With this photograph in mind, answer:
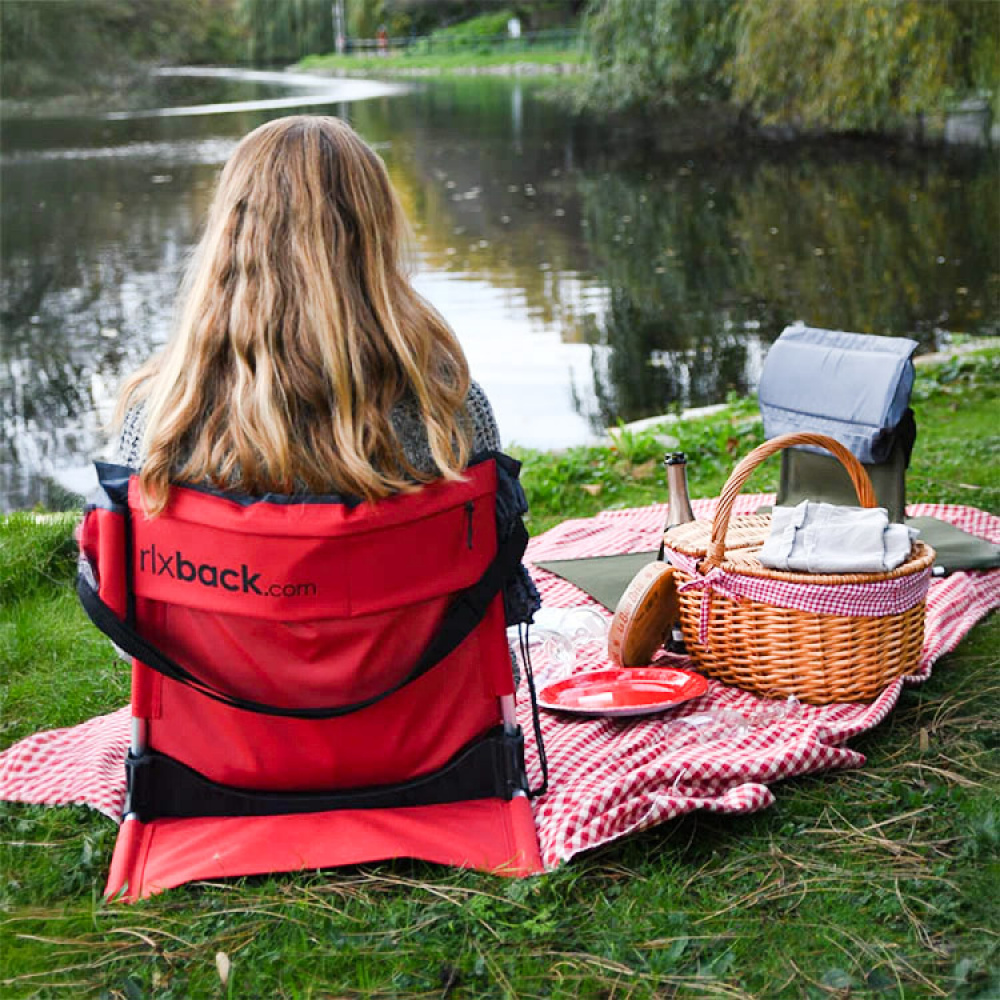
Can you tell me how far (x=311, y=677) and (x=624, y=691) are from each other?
111cm

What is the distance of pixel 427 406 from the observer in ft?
8.94

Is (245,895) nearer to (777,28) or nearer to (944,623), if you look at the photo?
(944,623)

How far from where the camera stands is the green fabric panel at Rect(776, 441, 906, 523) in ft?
14.9

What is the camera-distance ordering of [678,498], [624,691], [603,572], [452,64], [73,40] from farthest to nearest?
[452,64]
[73,40]
[603,572]
[678,498]
[624,691]

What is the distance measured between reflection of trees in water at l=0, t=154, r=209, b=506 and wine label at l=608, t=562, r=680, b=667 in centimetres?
489

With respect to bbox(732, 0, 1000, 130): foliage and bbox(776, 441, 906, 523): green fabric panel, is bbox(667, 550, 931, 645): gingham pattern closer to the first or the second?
bbox(776, 441, 906, 523): green fabric panel

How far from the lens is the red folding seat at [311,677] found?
105 inches

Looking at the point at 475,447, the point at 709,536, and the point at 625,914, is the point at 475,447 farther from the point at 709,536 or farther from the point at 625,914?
the point at 709,536

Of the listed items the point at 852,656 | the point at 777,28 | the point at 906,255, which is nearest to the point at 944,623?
the point at 852,656

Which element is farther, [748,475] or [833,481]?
[833,481]

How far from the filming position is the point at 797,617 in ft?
11.5

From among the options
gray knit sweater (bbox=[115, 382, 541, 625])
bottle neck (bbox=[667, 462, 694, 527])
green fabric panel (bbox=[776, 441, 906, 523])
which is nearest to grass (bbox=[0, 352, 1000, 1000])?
gray knit sweater (bbox=[115, 382, 541, 625])

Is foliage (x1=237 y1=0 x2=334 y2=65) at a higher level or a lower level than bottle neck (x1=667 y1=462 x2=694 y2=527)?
higher

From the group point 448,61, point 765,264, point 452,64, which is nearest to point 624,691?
point 765,264
